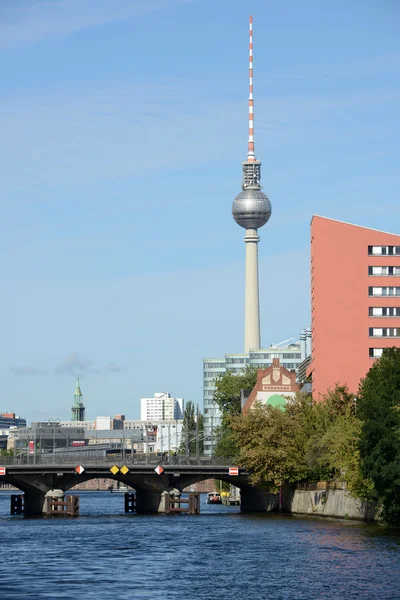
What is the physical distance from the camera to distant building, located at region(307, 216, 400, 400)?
178m

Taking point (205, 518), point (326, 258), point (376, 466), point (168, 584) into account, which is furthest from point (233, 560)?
point (326, 258)

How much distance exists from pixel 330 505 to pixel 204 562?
52.1m

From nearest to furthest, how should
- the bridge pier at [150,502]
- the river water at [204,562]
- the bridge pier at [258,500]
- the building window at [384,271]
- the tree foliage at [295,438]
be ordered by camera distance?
the river water at [204,562] → the tree foliage at [295,438] → the bridge pier at [258,500] → the building window at [384,271] → the bridge pier at [150,502]

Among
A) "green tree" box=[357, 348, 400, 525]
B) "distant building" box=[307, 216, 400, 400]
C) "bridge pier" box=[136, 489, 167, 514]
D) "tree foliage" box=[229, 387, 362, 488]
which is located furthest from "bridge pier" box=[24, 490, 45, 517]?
"green tree" box=[357, 348, 400, 525]

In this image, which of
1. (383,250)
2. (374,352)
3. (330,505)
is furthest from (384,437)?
(383,250)

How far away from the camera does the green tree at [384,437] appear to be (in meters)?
113

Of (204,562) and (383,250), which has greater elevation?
(383,250)

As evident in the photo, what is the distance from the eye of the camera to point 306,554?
310ft

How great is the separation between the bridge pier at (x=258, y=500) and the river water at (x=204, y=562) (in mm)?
36556

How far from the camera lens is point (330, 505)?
14312 cm

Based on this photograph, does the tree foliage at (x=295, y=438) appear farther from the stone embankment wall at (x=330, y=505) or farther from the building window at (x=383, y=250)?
the building window at (x=383, y=250)

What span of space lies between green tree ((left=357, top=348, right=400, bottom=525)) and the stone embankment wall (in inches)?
354

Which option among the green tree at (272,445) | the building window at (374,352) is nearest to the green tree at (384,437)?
the green tree at (272,445)

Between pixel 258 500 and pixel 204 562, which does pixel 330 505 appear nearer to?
pixel 258 500
